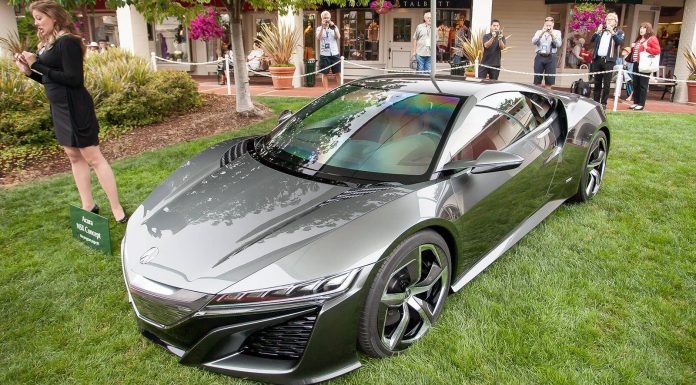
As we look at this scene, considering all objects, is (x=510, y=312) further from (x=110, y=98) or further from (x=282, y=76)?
(x=282, y=76)

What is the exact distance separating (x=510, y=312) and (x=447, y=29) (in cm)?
1445

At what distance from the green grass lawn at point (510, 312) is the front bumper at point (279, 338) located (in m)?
0.25

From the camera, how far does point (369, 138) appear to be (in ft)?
10.8

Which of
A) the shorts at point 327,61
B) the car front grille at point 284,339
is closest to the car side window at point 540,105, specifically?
the car front grille at point 284,339

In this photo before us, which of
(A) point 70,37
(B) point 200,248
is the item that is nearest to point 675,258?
(B) point 200,248

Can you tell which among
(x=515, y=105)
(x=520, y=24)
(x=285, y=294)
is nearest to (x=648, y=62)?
(x=520, y=24)

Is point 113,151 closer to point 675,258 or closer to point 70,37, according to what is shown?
point 70,37

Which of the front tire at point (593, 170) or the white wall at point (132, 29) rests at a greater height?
the white wall at point (132, 29)

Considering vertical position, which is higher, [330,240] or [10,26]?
[10,26]

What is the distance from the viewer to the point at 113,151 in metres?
7.01

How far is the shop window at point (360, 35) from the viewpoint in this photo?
16734mm

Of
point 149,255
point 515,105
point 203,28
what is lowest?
point 149,255

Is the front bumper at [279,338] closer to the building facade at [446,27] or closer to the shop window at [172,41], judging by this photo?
the building facade at [446,27]

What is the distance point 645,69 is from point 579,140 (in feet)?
25.3
